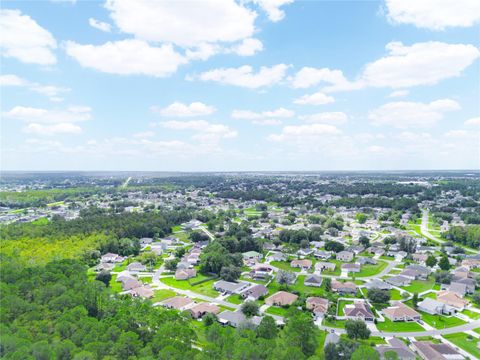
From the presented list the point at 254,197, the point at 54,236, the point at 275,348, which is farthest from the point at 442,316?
the point at 254,197

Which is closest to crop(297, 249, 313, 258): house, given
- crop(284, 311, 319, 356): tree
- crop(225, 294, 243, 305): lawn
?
crop(225, 294, 243, 305): lawn

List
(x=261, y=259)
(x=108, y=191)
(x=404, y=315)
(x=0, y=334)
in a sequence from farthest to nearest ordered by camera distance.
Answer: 1. (x=108, y=191)
2. (x=261, y=259)
3. (x=404, y=315)
4. (x=0, y=334)

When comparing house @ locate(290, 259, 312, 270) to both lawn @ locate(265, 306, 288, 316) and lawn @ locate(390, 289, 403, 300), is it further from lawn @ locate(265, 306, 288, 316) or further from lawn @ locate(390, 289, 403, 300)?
lawn @ locate(265, 306, 288, 316)

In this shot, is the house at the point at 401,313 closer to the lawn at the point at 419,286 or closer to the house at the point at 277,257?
the lawn at the point at 419,286

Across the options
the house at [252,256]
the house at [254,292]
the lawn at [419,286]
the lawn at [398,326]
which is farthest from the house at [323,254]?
the lawn at [398,326]

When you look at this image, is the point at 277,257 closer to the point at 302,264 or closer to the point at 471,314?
the point at 302,264

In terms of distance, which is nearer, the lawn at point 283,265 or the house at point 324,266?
the house at point 324,266

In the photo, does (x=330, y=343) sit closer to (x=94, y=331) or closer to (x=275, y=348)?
(x=275, y=348)
